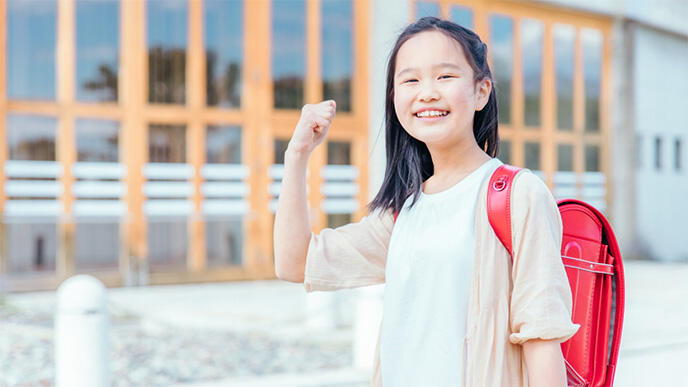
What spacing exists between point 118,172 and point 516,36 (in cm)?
752

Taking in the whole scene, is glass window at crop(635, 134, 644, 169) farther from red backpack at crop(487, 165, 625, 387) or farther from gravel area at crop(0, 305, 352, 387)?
red backpack at crop(487, 165, 625, 387)

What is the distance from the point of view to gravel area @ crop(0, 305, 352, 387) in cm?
532

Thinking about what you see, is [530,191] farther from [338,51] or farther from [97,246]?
[338,51]

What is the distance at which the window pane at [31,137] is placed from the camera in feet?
29.2

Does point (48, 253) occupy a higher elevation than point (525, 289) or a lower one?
lower

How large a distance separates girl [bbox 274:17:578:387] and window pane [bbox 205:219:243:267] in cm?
844

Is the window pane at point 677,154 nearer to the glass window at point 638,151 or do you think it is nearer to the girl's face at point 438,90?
the glass window at point 638,151

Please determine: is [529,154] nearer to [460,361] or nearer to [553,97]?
[553,97]

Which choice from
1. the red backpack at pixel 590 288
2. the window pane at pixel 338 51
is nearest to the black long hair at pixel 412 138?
the red backpack at pixel 590 288

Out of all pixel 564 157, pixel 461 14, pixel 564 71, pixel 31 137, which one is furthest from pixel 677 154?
pixel 31 137

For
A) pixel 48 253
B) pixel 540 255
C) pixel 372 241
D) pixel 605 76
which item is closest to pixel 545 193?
pixel 540 255

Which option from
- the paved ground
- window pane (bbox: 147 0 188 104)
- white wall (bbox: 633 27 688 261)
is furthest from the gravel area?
white wall (bbox: 633 27 688 261)

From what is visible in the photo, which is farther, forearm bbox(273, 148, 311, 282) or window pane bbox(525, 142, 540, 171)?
window pane bbox(525, 142, 540, 171)

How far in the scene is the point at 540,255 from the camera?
1.33 m
